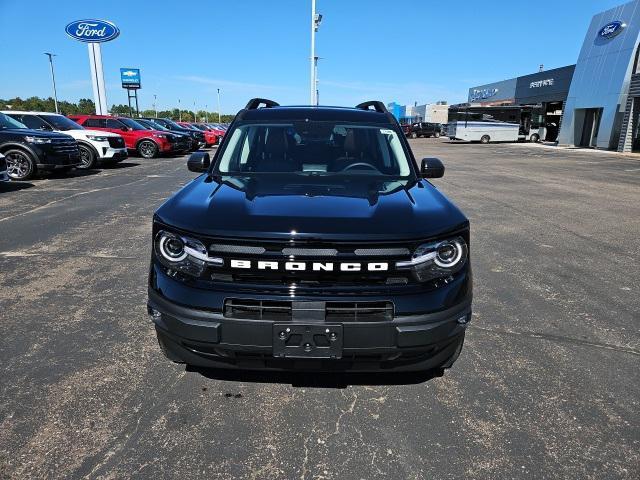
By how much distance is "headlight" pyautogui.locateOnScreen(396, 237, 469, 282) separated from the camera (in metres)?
2.45

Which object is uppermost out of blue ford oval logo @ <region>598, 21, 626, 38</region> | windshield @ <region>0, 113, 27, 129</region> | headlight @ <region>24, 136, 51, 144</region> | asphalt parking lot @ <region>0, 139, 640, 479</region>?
blue ford oval logo @ <region>598, 21, 626, 38</region>

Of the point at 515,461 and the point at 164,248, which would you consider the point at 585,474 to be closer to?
the point at 515,461

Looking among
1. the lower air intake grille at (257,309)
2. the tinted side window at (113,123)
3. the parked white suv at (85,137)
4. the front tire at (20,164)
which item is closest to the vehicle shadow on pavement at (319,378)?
the lower air intake grille at (257,309)

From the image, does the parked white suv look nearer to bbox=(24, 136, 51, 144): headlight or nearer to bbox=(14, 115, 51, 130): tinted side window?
bbox=(14, 115, 51, 130): tinted side window

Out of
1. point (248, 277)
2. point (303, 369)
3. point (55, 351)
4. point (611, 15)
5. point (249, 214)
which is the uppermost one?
point (611, 15)

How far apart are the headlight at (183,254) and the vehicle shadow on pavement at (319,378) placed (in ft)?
2.93

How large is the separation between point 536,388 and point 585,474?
0.75 metres

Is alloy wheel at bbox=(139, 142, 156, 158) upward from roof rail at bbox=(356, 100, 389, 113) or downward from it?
downward

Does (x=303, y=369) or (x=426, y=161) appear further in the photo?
(x=426, y=161)

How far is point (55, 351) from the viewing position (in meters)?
3.30

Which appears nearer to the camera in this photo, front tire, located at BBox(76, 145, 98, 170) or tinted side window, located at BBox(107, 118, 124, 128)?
front tire, located at BBox(76, 145, 98, 170)

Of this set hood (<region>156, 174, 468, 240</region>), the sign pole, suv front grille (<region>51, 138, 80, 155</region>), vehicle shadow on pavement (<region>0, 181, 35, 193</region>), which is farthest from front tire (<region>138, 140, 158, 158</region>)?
hood (<region>156, 174, 468, 240</region>)

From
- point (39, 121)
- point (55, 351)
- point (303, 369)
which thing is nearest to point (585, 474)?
point (303, 369)

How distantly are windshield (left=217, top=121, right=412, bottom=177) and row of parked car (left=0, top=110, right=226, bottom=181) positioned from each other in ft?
26.9
